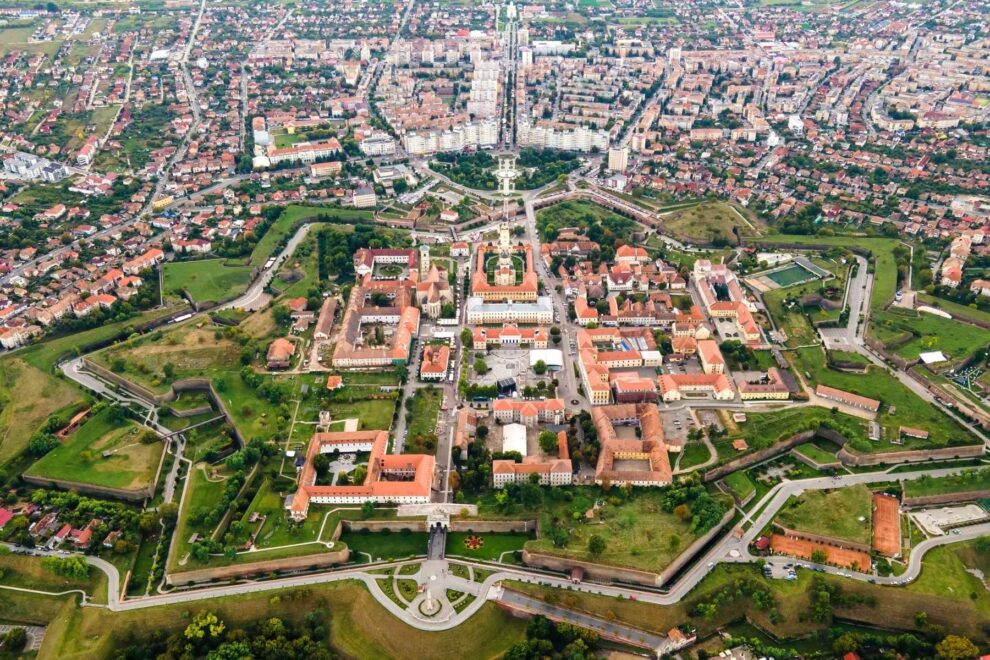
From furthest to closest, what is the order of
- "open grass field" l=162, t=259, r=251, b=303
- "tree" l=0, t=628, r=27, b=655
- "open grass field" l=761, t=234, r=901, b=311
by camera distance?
"open grass field" l=162, t=259, r=251, b=303
"open grass field" l=761, t=234, r=901, b=311
"tree" l=0, t=628, r=27, b=655

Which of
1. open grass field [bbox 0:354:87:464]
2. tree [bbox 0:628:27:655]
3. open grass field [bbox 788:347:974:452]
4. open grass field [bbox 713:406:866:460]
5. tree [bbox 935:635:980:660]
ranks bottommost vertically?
tree [bbox 0:628:27:655]

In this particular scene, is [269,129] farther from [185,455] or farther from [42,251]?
[185,455]

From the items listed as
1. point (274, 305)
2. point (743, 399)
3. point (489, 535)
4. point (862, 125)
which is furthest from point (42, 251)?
point (862, 125)

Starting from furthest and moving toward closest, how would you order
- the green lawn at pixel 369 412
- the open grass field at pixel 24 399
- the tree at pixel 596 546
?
the green lawn at pixel 369 412 < the open grass field at pixel 24 399 < the tree at pixel 596 546

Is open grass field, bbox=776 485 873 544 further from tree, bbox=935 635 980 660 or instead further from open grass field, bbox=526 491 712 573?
open grass field, bbox=526 491 712 573

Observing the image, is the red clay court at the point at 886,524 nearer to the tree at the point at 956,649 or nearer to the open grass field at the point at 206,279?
the tree at the point at 956,649

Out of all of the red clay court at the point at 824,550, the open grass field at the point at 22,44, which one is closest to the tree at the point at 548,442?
the red clay court at the point at 824,550

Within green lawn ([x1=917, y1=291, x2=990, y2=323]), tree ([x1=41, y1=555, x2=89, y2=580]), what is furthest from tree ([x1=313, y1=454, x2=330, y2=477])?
green lawn ([x1=917, y1=291, x2=990, y2=323])
